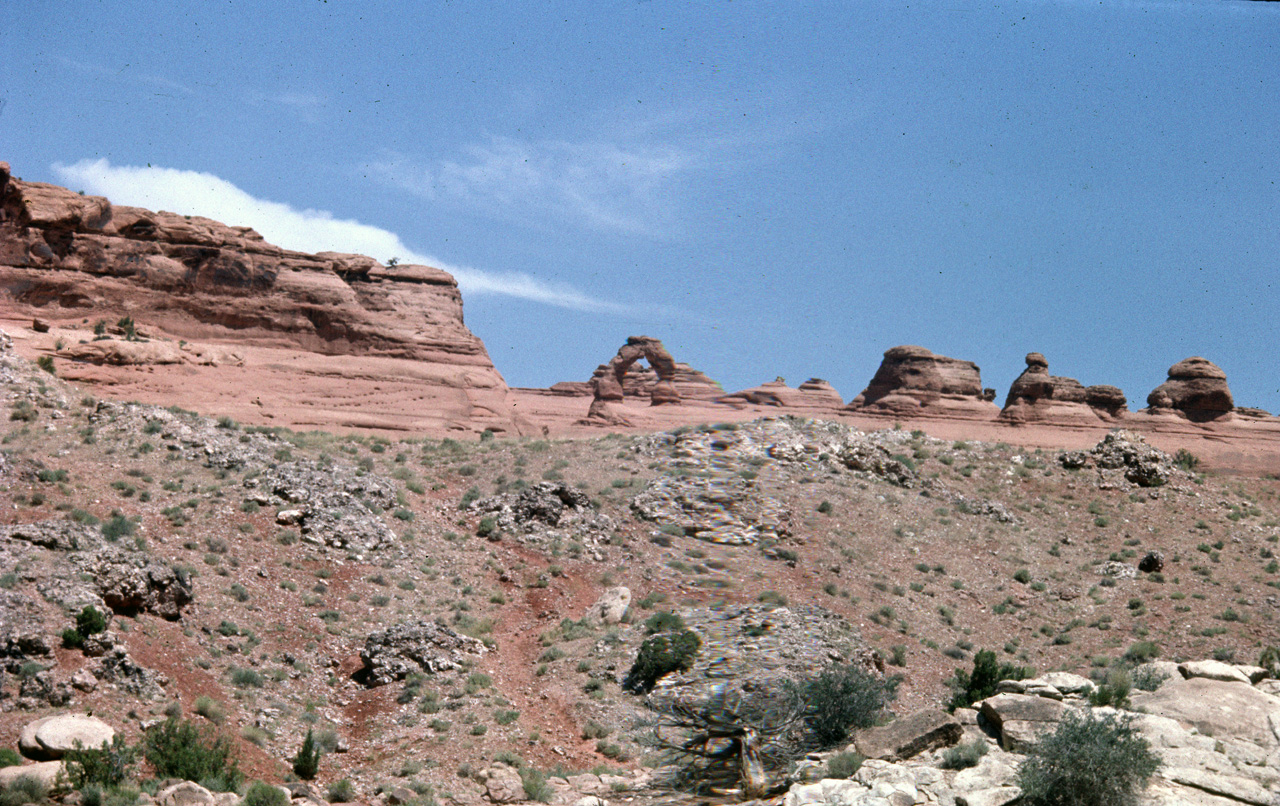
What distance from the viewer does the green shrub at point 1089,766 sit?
12.1 metres

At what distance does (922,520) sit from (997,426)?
32026 mm

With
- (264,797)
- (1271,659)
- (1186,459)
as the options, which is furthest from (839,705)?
(1186,459)

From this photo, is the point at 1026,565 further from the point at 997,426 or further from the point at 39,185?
the point at 39,185

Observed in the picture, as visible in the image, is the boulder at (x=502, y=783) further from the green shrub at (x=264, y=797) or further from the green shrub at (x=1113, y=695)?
the green shrub at (x=1113, y=695)

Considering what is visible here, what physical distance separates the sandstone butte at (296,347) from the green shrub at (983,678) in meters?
31.1

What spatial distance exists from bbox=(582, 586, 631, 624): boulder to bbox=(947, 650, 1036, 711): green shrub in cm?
828

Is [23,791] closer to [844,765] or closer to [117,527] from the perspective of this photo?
[117,527]

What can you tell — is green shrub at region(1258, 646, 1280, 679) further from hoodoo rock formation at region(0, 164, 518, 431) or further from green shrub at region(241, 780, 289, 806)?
hoodoo rock formation at region(0, 164, 518, 431)

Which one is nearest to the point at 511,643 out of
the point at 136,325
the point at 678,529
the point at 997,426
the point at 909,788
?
the point at 678,529

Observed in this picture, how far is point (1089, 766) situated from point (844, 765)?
382cm

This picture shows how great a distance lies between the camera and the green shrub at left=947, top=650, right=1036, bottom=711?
19.5 m

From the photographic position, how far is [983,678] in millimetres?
21172

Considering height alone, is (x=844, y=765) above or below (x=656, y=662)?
above

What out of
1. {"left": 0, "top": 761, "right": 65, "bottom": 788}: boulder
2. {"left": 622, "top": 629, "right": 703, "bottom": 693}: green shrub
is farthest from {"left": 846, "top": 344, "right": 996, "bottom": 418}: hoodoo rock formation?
{"left": 0, "top": 761, "right": 65, "bottom": 788}: boulder
